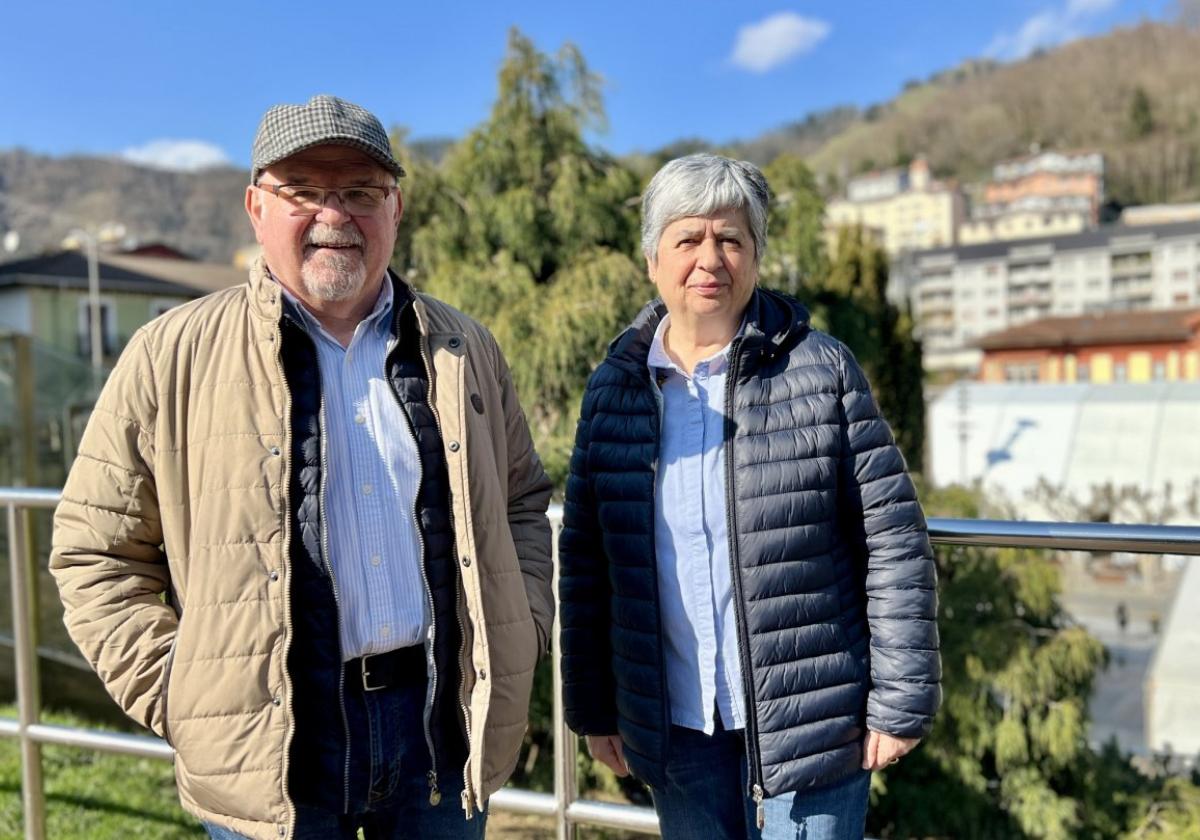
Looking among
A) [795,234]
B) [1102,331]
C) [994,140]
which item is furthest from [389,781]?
[994,140]

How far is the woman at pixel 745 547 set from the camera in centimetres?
154

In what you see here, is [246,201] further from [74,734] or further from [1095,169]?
[1095,169]

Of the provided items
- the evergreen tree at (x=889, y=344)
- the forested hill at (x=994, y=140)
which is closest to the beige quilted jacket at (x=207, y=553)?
the evergreen tree at (x=889, y=344)

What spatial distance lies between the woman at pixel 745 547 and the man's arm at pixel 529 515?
0.35 feet

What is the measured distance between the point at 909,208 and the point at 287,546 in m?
125

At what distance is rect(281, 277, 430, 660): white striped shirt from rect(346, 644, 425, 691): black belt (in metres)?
0.02

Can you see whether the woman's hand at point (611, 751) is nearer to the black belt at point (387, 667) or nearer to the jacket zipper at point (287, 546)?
the black belt at point (387, 667)

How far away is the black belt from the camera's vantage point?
59.2 inches

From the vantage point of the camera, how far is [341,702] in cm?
148

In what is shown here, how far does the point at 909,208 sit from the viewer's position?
11762cm

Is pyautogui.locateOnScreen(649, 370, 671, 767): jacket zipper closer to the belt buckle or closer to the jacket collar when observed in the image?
the jacket collar

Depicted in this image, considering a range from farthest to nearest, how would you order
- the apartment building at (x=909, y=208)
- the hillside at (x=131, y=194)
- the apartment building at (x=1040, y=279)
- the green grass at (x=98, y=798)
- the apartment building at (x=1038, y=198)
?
the apartment building at (x=909, y=208) < the apartment building at (x=1038, y=198) < the hillside at (x=131, y=194) < the apartment building at (x=1040, y=279) < the green grass at (x=98, y=798)

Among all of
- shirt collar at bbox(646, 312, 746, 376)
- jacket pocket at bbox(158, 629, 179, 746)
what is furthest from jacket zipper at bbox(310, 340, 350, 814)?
shirt collar at bbox(646, 312, 746, 376)

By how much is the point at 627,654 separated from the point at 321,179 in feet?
2.99
